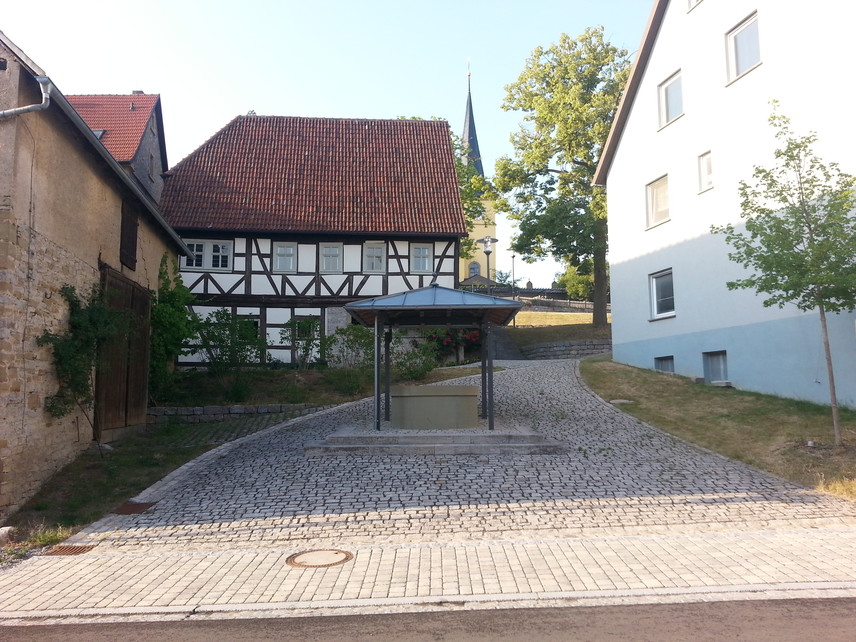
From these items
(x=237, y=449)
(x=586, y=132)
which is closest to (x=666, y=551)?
(x=237, y=449)

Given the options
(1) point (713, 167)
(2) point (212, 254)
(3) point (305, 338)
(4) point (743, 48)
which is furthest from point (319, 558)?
(2) point (212, 254)

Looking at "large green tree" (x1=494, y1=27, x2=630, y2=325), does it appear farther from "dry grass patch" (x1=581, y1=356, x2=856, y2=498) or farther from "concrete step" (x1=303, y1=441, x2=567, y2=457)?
"concrete step" (x1=303, y1=441, x2=567, y2=457)

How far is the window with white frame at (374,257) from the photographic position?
2494 centimetres

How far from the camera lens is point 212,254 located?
80.7 ft

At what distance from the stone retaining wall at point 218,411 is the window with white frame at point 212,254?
862cm

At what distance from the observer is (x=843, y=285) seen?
10758 millimetres

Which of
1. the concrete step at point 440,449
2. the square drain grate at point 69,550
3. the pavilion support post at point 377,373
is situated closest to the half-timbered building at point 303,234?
the pavilion support post at point 377,373

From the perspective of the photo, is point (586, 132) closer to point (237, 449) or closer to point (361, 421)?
point (361, 421)

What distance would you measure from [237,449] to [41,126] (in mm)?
6021

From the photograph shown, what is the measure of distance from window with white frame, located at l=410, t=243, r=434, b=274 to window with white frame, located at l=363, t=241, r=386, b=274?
1.03 metres

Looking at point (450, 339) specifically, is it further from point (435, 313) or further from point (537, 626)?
point (537, 626)

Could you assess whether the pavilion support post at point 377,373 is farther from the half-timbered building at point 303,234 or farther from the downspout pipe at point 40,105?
the half-timbered building at point 303,234

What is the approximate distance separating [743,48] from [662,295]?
6428 mm

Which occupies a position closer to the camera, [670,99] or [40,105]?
[40,105]
